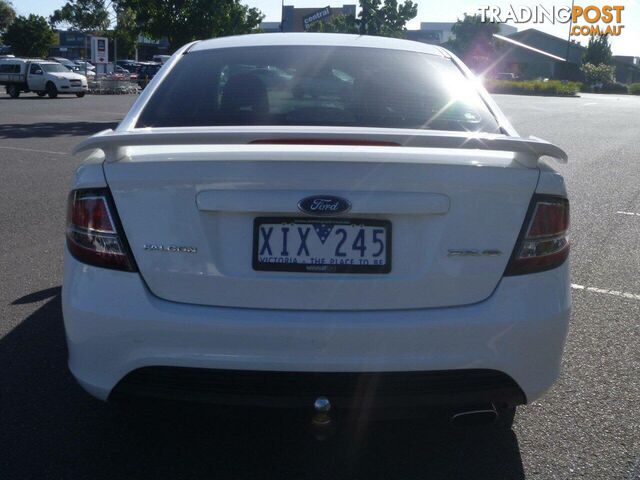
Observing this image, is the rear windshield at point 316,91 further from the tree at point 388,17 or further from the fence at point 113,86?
the fence at point 113,86

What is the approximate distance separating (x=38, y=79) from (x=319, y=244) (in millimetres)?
37305

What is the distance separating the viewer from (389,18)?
29.2 m

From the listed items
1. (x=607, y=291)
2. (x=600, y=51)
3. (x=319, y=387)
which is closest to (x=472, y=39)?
(x=600, y=51)

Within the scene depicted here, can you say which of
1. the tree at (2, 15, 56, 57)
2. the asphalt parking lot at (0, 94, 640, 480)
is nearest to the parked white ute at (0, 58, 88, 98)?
the asphalt parking lot at (0, 94, 640, 480)

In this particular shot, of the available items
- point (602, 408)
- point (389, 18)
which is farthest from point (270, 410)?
point (389, 18)

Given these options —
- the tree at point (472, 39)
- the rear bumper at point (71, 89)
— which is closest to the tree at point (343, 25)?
the rear bumper at point (71, 89)

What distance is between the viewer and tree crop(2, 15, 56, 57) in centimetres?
7712

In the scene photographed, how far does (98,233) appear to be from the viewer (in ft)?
9.52

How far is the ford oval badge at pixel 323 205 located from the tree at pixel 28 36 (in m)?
80.9

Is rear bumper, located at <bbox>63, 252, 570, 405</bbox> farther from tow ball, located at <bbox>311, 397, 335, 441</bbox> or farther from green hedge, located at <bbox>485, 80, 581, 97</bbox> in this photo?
green hedge, located at <bbox>485, 80, 581, 97</bbox>

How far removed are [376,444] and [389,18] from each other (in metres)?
27.2

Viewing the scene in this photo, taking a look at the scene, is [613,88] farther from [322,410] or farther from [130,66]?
[322,410]

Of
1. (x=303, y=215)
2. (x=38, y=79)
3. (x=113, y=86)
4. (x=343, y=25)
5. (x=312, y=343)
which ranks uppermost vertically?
(x=343, y=25)

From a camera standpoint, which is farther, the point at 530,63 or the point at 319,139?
the point at 530,63
